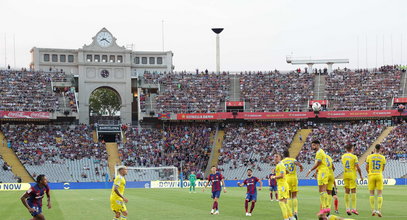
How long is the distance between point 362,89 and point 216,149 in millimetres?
22399

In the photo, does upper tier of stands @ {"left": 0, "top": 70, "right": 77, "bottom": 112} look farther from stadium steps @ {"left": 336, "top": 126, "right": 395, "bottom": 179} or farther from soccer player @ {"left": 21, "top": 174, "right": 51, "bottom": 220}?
soccer player @ {"left": 21, "top": 174, "right": 51, "bottom": 220}

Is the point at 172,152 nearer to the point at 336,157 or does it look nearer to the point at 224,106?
the point at 224,106

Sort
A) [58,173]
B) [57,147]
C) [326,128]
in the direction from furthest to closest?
[326,128]
[57,147]
[58,173]

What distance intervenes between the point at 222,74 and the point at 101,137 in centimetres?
2067

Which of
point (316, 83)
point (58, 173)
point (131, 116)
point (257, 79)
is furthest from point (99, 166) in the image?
point (316, 83)

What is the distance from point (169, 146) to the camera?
74.7 meters

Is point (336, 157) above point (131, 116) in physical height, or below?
below

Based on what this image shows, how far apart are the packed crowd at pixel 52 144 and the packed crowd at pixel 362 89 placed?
105 feet

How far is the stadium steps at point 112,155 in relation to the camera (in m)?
69.8

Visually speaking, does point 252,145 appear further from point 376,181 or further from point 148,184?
point 376,181

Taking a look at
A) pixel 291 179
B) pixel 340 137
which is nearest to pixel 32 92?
pixel 340 137

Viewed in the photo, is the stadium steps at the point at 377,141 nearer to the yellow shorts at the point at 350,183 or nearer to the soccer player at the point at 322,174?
the yellow shorts at the point at 350,183

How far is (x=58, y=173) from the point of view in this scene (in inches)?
2591

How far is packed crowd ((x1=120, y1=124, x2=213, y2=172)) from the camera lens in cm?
7081
